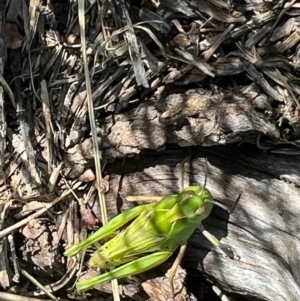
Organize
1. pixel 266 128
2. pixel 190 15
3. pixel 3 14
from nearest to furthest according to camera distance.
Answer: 1. pixel 266 128
2. pixel 190 15
3. pixel 3 14

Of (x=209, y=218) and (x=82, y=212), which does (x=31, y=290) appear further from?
(x=209, y=218)

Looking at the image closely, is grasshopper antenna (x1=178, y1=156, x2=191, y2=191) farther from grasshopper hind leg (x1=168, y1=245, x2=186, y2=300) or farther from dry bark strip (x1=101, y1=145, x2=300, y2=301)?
grasshopper hind leg (x1=168, y1=245, x2=186, y2=300)

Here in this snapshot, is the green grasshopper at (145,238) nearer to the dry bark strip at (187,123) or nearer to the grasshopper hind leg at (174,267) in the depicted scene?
the grasshopper hind leg at (174,267)

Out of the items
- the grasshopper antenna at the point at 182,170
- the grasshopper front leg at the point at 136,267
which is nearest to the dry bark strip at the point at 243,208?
the grasshopper antenna at the point at 182,170

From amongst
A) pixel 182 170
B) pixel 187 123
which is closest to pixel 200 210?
pixel 182 170

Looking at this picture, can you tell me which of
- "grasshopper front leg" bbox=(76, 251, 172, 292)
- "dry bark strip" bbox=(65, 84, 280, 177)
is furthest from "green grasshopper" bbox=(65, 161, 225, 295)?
"dry bark strip" bbox=(65, 84, 280, 177)

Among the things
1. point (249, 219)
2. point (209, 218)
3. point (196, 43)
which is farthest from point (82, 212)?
point (196, 43)
